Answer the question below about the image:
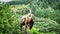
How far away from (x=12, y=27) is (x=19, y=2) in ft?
24.7

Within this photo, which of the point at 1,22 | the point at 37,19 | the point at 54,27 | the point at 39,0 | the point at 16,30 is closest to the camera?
the point at 1,22

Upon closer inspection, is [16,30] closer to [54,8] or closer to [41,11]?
[41,11]

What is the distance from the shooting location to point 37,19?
49.1 feet

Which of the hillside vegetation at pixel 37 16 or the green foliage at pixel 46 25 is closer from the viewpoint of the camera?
the hillside vegetation at pixel 37 16

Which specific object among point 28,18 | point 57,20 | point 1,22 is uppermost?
point 28,18

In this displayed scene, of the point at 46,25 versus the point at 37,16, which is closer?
the point at 46,25

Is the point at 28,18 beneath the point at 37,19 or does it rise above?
above

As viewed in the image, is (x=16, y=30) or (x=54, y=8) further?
(x=54, y=8)

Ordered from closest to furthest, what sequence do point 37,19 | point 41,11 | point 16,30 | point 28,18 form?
point 28,18 → point 16,30 → point 37,19 → point 41,11

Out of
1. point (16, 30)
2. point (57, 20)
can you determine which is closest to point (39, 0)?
point (57, 20)

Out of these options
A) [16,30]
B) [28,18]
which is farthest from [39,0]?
[28,18]

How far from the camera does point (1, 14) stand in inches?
440

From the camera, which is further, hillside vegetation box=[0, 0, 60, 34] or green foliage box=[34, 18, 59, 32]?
green foliage box=[34, 18, 59, 32]

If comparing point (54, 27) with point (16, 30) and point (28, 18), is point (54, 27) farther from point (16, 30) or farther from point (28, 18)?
point (28, 18)
